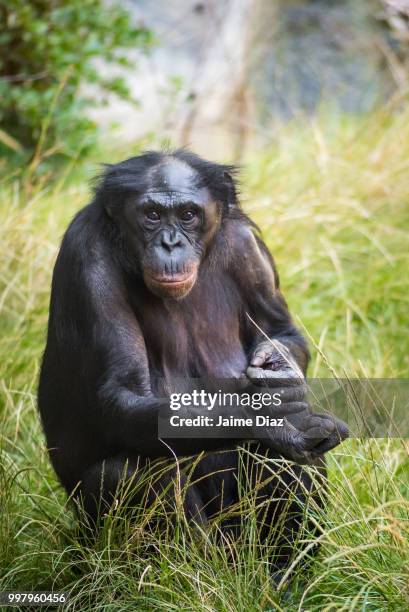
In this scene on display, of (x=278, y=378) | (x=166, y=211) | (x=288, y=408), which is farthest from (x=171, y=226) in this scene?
(x=288, y=408)

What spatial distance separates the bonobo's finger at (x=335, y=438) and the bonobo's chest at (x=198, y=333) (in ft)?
2.13

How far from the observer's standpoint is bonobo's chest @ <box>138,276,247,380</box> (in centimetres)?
426

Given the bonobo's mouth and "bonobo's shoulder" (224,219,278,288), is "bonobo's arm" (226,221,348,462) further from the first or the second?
the bonobo's mouth

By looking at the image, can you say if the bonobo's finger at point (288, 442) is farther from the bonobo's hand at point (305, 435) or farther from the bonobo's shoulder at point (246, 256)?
the bonobo's shoulder at point (246, 256)

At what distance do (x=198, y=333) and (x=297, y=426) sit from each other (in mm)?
745

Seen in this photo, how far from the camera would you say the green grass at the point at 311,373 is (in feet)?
11.9

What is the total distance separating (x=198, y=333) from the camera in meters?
4.36

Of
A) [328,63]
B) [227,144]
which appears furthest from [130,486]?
[328,63]

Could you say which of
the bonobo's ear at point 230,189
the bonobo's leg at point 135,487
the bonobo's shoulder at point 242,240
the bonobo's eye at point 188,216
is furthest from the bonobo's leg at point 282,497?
the bonobo's ear at point 230,189

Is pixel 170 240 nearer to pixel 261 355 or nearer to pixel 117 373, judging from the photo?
pixel 117 373

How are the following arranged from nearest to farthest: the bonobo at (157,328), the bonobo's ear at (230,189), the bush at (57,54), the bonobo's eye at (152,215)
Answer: the bonobo at (157,328), the bonobo's eye at (152,215), the bonobo's ear at (230,189), the bush at (57,54)

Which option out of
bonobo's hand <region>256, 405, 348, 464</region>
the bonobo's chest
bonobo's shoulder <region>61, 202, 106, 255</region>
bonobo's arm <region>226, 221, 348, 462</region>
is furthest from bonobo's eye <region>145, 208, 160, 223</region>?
bonobo's hand <region>256, 405, 348, 464</region>

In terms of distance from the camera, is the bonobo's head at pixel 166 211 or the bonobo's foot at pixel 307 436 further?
the bonobo's head at pixel 166 211

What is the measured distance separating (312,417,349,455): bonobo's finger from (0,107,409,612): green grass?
0.16m
